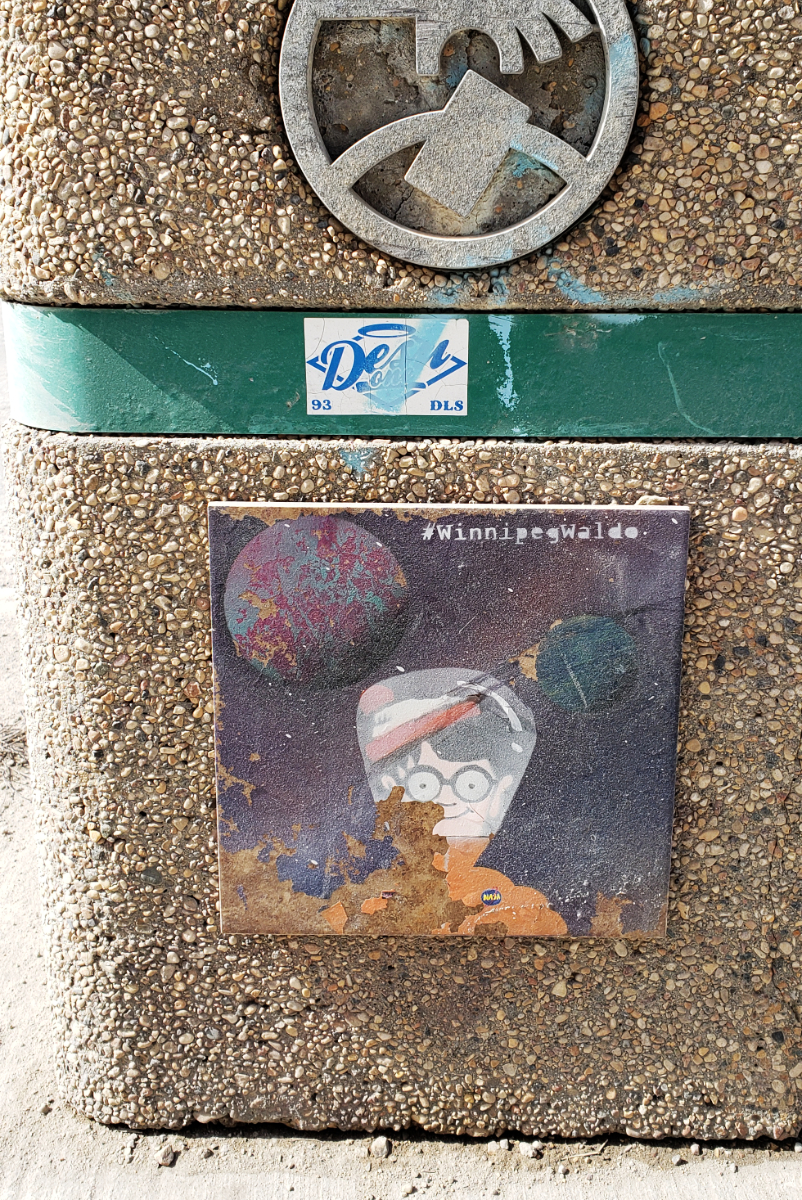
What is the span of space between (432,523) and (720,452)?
2.14ft

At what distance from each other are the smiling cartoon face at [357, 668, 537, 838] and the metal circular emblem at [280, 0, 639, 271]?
3.07ft

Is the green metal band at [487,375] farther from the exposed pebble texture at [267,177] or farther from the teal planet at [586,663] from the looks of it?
the teal planet at [586,663]

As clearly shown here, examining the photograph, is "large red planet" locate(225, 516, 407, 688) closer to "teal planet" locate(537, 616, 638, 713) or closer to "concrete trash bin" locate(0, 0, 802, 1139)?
"concrete trash bin" locate(0, 0, 802, 1139)

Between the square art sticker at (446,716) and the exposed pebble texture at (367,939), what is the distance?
86 millimetres

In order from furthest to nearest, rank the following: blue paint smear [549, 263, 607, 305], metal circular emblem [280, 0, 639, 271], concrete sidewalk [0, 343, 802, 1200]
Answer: concrete sidewalk [0, 343, 802, 1200] → blue paint smear [549, 263, 607, 305] → metal circular emblem [280, 0, 639, 271]

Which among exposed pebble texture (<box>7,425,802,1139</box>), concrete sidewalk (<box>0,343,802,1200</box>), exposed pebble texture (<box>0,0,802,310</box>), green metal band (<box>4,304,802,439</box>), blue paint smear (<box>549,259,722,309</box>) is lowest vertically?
concrete sidewalk (<box>0,343,802,1200</box>)

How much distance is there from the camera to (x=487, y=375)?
81.6 inches

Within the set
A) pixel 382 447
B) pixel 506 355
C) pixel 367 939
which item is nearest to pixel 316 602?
pixel 382 447

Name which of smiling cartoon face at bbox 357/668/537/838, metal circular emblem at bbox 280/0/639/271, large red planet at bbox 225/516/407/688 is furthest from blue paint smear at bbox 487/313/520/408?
smiling cartoon face at bbox 357/668/537/838

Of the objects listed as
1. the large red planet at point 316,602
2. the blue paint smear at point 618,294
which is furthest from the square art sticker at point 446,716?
the blue paint smear at point 618,294

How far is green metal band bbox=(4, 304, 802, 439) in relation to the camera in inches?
80.7

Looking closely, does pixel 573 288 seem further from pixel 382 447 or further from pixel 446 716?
pixel 446 716

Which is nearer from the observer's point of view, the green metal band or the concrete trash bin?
the concrete trash bin

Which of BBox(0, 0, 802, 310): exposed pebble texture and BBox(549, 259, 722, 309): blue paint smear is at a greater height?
BBox(0, 0, 802, 310): exposed pebble texture
